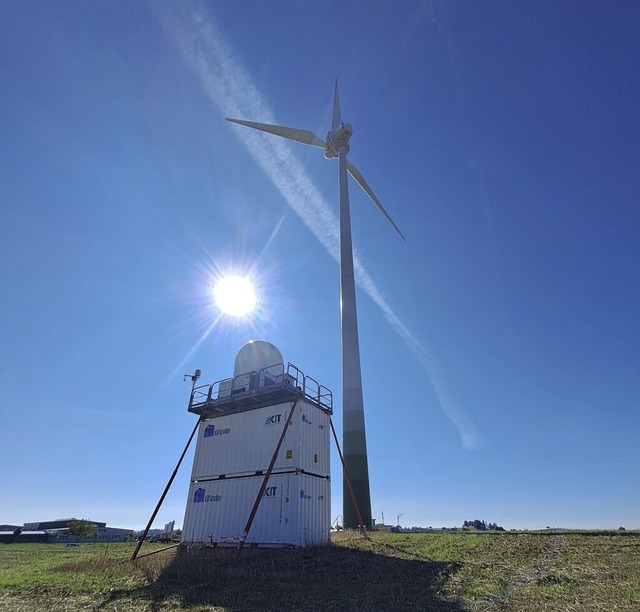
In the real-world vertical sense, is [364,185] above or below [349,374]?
above

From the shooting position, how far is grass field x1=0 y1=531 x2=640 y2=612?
8664 mm

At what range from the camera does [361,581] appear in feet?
36.2

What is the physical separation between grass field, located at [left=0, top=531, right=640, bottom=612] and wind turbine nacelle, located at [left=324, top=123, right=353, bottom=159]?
39070mm

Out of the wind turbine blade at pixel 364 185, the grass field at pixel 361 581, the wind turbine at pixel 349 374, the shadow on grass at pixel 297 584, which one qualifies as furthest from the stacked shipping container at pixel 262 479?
the wind turbine blade at pixel 364 185

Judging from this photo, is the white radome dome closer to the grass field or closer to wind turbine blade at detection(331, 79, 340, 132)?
the grass field

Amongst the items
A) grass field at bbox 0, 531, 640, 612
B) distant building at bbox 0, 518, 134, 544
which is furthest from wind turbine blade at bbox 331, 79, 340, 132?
distant building at bbox 0, 518, 134, 544

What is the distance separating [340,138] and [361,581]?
41.9 meters

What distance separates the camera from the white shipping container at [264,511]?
19062mm

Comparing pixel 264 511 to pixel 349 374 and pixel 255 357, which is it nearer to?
pixel 255 357

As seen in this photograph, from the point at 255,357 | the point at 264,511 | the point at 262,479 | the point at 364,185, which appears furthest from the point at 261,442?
the point at 364,185

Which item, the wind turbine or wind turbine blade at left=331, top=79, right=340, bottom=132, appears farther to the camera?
wind turbine blade at left=331, top=79, right=340, bottom=132

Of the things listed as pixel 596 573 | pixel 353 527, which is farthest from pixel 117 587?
pixel 353 527

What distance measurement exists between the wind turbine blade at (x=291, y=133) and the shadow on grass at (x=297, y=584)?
3898 cm

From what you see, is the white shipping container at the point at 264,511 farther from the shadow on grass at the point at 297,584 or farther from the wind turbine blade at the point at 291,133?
the wind turbine blade at the point at 291,133
